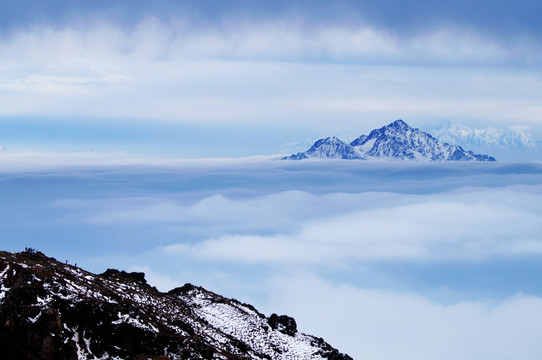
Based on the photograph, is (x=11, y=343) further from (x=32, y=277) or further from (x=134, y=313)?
(x=134, y=313)

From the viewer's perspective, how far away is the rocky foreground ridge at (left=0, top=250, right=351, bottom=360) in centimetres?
6469

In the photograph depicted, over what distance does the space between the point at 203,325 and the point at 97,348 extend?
27771 millimetres

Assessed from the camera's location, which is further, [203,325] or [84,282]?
[203,325]

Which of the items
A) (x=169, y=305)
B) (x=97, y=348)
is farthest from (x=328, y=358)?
(x=97, y=348)

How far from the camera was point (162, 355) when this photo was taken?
71688 mm

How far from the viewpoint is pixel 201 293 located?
116m

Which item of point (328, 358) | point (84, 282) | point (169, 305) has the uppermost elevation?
point (84, 282)

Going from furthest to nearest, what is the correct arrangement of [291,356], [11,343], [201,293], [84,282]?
1. [201,293]
2. [291,356]
3. [84,282]
4. [11,343]

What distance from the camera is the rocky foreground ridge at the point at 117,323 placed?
212 feet

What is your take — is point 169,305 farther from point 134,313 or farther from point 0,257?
point 0,257

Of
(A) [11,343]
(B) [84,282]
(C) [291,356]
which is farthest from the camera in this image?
(C) [291,356]

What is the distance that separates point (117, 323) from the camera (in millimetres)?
72875

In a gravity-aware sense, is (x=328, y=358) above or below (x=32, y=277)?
below

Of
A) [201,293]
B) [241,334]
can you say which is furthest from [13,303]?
[201,293]
